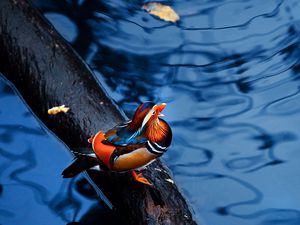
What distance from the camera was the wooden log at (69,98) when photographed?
2.80 meters

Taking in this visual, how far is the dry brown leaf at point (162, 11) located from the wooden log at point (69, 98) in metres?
1.33

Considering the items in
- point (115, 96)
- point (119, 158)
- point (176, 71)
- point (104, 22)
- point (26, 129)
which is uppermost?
point (104, 22)

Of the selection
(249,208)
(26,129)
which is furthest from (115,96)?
(249,208)

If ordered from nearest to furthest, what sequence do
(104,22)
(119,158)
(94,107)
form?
(119,158), (94,107), (104,22)

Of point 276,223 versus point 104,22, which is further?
point 104,22

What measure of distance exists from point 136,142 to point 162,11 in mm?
2427

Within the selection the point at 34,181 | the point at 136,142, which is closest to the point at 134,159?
the point at 136,142

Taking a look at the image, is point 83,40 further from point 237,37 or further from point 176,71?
point 237,37

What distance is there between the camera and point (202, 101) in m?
4.15

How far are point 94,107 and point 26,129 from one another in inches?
32.4

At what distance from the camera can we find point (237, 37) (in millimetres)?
4574

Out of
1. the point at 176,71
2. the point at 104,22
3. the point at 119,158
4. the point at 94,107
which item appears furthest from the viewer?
the point at 104,22

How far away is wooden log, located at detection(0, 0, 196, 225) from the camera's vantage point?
2799mm

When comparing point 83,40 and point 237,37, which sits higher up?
point 237,37
